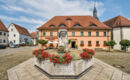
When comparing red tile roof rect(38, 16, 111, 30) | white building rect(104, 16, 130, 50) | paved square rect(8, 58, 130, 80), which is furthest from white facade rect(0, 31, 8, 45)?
white building rect(104, 16, 130, 50)

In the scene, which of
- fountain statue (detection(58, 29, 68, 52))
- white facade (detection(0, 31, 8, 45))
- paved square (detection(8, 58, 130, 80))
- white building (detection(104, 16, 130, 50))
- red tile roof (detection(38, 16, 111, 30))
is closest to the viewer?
paved square (detection(8, 58, 130, 80))

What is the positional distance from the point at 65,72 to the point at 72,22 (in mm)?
21324

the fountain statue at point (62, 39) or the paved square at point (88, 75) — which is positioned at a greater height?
the fountain statue at point (62, 39)

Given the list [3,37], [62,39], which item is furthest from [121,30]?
[3,37]

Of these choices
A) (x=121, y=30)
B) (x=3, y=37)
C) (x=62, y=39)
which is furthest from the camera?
(x=3, y=37)

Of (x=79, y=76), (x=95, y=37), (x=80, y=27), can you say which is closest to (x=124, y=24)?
(x=95, y=37)

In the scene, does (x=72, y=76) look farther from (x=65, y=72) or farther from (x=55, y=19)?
(x=55, y=19)

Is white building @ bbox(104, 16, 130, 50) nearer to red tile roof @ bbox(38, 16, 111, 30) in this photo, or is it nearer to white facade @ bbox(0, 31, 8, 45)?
red tile roof @ bbox(38, 16, 111, 30)

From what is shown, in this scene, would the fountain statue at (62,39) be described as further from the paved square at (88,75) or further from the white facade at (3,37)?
the white facade at (3,37)

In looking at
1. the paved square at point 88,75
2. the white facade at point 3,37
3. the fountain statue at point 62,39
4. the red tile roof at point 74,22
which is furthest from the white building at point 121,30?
the white facade at point 3,37

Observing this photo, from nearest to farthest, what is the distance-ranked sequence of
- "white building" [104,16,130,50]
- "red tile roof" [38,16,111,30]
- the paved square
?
the paved square, "white building" [104,16,130,50], "red tile roof" [38,16,111,30]

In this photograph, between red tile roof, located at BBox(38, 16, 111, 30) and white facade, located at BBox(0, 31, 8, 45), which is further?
white facade, located at BBox(0, 31, 8, 45)

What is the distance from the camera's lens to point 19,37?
33.9m

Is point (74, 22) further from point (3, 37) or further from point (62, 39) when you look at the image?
point (3, 37)
